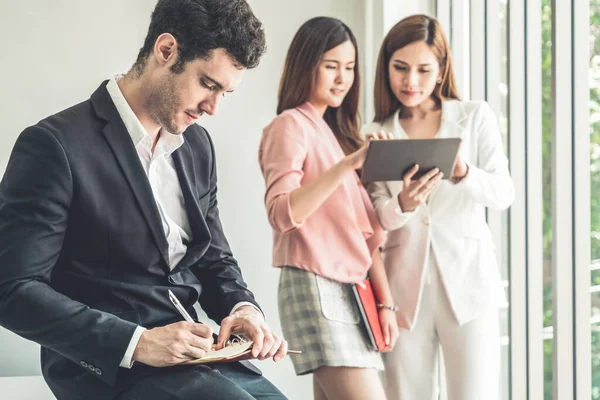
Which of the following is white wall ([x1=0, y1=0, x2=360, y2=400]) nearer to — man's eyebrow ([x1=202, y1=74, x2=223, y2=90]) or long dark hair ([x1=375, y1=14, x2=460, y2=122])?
long dark hair ([x1=375, y1=14, x2=460, y2=122])

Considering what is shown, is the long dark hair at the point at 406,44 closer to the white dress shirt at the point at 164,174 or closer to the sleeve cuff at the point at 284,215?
the sleeve cuff at the point at 284,215

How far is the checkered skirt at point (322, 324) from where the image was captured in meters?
2.03

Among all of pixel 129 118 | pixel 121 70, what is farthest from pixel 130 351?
pixel 121 70

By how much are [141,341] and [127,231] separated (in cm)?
21

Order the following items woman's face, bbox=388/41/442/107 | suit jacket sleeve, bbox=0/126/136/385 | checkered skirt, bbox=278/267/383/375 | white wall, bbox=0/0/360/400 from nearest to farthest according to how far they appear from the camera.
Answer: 1. suit jacket sleeve, bbox=0/126/136/385
2. checkered skirt, bbox=278/267/383/375
3. woman's face, bbox=388/41/442/107
4. white wall, bbox=0/0/360/400

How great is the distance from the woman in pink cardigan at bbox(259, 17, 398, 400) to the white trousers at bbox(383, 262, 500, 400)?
0.11m

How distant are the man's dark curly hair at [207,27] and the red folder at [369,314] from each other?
819 millimetres

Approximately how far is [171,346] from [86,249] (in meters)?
0.25

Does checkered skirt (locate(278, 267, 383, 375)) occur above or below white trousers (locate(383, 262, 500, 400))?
above

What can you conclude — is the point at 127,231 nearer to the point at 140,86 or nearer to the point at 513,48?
the point at 140,86

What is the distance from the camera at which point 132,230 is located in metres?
1.47

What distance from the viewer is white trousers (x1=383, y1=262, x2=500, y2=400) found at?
87.4 inches

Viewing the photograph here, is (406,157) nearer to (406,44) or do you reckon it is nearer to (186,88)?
(406,44)

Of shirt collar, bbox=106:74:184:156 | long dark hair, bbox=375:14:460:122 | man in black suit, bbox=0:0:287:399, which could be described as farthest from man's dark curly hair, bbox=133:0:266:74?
long dark hair, bbox=375:14:460:122
